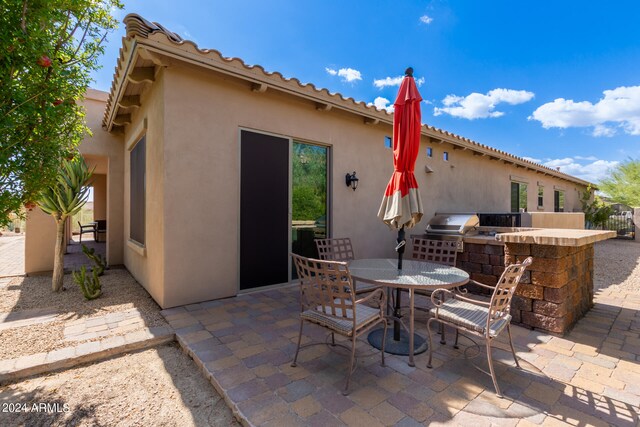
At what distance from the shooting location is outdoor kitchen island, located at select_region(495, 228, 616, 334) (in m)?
3.44

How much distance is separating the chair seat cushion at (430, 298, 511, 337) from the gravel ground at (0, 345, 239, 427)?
6.52ft

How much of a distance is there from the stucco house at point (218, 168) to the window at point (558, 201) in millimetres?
13168

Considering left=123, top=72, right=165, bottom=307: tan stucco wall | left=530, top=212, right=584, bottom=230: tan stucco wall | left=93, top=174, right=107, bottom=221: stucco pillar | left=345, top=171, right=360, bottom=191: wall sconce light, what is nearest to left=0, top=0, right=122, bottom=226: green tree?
left=123, top=72, right=165, bottom=307: tan stucco wall

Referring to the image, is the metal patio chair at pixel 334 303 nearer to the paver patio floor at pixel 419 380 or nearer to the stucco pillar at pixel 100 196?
the paver patio floor at pixel 419 380

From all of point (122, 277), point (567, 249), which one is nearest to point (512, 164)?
point (567, 249)

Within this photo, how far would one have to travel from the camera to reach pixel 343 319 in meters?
2.46

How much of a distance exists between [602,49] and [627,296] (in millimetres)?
9507

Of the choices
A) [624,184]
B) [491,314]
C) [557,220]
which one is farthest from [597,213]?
[491,314]

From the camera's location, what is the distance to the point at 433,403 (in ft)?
7.11

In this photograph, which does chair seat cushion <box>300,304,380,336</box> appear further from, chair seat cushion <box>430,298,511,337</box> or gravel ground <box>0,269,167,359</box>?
gravel ground <box>0,269,167,359</box>

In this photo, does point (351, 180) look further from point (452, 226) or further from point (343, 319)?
point (343, 319)

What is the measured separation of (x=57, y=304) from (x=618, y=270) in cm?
1245

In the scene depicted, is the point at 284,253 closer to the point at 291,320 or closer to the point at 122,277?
the point at 291,320

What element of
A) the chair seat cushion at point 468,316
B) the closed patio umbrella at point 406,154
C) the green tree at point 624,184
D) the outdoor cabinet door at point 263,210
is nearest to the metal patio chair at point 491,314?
the chair seat cushion at point 468,316
